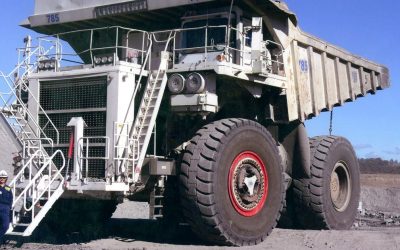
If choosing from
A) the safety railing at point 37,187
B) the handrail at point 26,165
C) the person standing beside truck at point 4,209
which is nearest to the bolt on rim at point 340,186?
the safety railing at point 37,187

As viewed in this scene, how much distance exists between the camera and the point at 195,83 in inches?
391

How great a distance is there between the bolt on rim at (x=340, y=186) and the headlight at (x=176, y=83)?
4.85 m

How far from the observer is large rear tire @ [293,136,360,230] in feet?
41.5

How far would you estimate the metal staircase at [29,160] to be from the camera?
9359 millimetres

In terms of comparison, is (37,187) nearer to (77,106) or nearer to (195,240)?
(77,106)

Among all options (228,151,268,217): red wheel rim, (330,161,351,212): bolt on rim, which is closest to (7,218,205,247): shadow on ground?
(228,151,268,217): red wheel rim

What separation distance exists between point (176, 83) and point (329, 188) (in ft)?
15.3

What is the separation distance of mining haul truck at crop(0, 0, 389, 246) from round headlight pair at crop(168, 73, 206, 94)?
18 mm

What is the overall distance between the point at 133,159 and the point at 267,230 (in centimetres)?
262

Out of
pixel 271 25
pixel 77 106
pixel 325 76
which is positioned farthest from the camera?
pixel 325 76

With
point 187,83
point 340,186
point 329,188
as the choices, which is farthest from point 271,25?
point 340,186

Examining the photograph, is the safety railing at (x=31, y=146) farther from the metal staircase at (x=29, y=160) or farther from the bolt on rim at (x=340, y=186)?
the bolt on rim at (x=340, y=186)

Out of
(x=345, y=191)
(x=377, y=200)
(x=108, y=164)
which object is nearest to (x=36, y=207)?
(x=108, y=164)

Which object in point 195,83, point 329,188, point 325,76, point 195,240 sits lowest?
point 195,240
